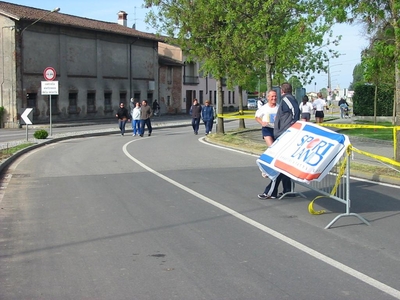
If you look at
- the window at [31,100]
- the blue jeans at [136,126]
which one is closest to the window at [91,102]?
the window at [31,100]

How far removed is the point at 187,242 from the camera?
7.82 meters

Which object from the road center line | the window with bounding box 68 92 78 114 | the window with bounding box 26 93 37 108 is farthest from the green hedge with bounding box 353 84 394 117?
the road center line

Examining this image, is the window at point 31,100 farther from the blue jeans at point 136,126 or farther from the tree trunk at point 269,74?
the tree trunk at point 269,74

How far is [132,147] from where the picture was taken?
2338 cm

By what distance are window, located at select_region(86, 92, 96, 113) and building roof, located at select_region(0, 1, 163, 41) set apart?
5400 millimetres

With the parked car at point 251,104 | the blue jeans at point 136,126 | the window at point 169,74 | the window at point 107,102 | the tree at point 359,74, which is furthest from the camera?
the parked car at point 251,104

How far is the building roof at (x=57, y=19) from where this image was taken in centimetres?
4500

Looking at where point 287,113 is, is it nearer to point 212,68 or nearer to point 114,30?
point 212,68

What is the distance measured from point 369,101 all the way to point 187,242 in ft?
133

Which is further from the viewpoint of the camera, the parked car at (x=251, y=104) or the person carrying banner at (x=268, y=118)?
the parked car at (x=251, y=104)

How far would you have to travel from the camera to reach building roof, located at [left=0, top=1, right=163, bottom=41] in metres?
45.0

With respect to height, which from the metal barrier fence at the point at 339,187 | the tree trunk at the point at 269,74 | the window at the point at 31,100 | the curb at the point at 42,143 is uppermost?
the tree trunk at the point at 269,74

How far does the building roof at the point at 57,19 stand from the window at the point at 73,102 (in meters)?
5.36

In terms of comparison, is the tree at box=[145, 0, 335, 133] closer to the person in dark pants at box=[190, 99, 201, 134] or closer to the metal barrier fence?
the person in dark pants at box=[190, 99, 201, 134]
